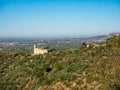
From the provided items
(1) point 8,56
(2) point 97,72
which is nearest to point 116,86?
(2) point 97,72

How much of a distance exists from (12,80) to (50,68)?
17.4ft

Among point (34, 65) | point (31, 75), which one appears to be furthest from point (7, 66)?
point (31, 75)

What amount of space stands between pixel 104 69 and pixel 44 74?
339 inches

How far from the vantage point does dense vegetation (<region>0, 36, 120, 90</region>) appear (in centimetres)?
2524

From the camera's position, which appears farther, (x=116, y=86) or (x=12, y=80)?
(x=12, y=80)

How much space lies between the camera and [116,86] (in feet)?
69.7

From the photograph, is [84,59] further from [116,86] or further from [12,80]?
[116,86]

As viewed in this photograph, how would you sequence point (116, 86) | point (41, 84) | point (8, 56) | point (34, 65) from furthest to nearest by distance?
point (8, 56) < point (34, 65) < point (41, 84) < point (116, 86)

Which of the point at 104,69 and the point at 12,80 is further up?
the point at 104,69

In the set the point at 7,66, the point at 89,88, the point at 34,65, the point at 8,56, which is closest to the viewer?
the point at 89,88

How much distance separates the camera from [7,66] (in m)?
40.0

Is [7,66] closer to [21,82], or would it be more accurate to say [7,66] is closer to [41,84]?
[21,82]

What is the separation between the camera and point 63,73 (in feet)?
100

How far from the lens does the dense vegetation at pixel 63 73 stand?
25241 mm
